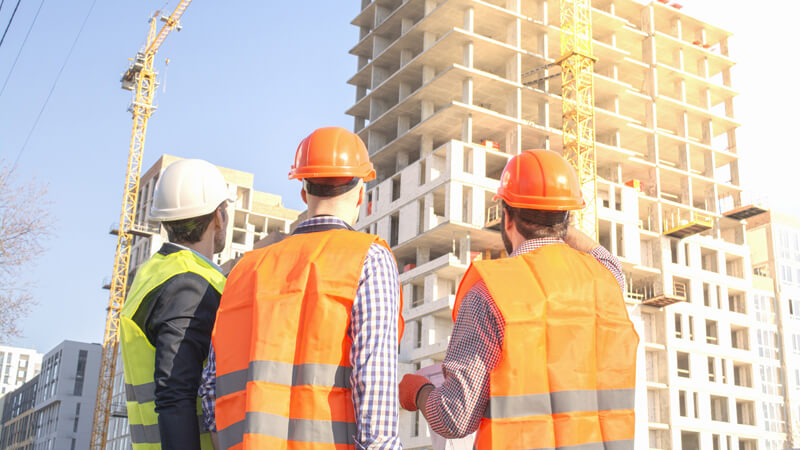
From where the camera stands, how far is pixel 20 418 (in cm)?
11200

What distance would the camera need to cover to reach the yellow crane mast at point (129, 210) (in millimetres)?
74938

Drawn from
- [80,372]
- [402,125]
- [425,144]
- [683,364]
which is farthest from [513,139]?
[80,372]

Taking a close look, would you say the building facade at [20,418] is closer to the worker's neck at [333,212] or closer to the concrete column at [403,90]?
the concrete column at [403,90]

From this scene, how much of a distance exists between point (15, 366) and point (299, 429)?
172710 mm

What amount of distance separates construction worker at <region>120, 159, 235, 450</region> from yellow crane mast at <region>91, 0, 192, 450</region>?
72.5 m

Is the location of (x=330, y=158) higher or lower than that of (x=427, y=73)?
lower

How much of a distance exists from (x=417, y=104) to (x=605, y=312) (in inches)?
2071

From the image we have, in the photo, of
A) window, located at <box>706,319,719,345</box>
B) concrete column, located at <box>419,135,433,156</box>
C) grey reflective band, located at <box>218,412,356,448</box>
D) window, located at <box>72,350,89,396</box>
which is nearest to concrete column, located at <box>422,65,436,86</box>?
concrete column, located at <box>419,135,433,156</box>

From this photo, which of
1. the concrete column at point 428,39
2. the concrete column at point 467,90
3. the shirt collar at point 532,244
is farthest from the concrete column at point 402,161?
the shirt collar at point 532,244

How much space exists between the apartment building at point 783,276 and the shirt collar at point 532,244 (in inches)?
3116

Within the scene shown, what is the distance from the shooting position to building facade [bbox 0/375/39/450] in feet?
344

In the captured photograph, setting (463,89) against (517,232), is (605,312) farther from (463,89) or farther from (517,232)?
(463,89)

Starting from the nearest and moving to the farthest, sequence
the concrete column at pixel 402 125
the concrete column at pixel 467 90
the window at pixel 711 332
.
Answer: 1. the concrete column at pixel 467 90
2. the concrete column at pixel 402 125
3. the window at pixel 711 332

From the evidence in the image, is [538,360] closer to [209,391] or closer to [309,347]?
[309,347]
